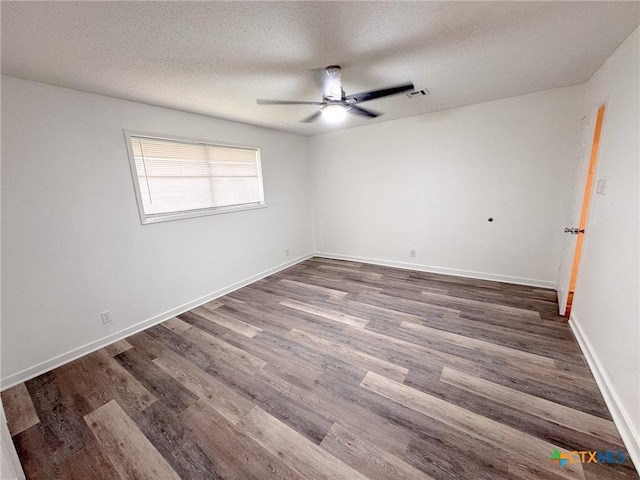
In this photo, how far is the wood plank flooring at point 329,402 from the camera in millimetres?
1363

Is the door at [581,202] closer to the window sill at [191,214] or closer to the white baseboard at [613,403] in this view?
the white baseboard at [613,403]

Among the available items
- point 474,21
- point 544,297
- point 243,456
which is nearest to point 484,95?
point 474,21

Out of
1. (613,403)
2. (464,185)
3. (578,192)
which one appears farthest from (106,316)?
(578,192)

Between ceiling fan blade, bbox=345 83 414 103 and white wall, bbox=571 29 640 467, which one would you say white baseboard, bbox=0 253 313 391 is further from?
white wall, bbox=571 29 640 467

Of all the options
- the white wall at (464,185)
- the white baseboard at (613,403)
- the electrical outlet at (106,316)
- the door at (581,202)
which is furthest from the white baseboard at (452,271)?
the electrical outlet at (106,316)

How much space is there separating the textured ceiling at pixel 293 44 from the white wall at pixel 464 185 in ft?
2.08

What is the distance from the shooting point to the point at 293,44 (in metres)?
1.69

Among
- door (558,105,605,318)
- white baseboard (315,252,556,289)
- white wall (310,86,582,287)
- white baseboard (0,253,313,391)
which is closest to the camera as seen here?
white baseboard (0,253,313,391)

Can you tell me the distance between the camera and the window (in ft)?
8.91

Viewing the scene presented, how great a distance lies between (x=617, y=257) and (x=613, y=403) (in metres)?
0.93

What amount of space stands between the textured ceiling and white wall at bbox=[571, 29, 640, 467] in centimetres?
36

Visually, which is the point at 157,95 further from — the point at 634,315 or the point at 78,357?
the point at 634,315

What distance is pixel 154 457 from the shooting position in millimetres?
1436

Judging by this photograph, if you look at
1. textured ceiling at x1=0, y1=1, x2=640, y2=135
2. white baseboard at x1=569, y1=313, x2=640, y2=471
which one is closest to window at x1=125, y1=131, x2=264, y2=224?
textured ceiling at x1=0, y1=1, x2=640, y2=135
